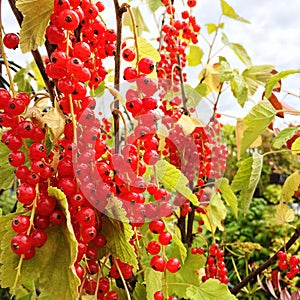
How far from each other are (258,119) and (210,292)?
29 cm

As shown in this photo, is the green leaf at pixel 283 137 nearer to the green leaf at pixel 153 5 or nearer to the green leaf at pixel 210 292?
the green leaf at pixel 210 292

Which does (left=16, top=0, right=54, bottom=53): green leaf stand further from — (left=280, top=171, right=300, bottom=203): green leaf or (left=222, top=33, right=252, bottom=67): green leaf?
(left=222, top=33, right=252, bottom=67): green leaf

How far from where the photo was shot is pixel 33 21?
1.09 ft

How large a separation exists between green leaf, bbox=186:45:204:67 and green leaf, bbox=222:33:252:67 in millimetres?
71

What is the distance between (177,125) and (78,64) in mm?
470

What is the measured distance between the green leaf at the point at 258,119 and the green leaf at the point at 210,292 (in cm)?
25

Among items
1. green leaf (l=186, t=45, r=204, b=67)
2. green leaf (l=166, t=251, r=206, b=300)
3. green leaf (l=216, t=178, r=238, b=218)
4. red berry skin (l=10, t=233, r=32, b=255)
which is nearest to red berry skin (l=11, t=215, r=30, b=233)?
red berry skin (l=10, t=233, r=32, b=255)

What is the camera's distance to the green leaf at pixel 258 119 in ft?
2.26

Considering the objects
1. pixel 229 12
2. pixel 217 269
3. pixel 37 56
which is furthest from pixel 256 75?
pixel 37 56

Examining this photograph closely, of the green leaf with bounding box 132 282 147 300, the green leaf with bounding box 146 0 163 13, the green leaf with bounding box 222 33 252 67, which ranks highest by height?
the green leaf with bounding box 146 0 163 13

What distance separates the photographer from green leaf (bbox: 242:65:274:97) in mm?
981

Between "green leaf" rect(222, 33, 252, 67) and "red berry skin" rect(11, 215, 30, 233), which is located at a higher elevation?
"red berry skin" rect(11, 215, 30, 233)

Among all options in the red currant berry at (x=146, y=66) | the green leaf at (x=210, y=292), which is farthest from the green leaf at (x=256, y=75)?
the red currant berry at (x=146, y=66)

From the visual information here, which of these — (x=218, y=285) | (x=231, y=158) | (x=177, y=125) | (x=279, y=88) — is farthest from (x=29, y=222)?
(x=231, y=158)
